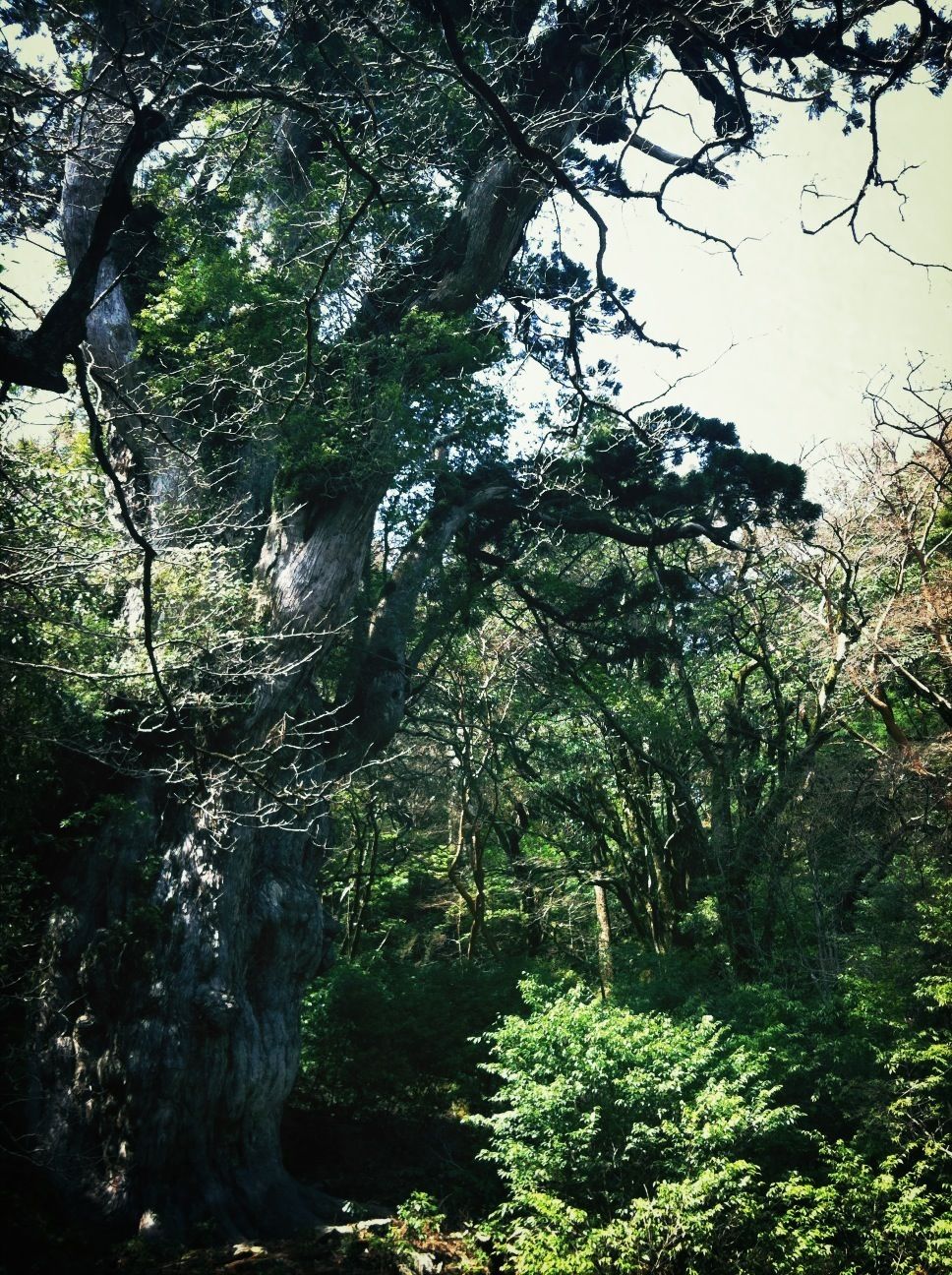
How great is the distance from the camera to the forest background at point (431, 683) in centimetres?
594

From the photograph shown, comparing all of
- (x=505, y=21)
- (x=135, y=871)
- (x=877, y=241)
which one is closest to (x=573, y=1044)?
(x=135, y=871)

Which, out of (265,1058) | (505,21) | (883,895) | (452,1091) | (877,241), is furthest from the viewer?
(452,1091)

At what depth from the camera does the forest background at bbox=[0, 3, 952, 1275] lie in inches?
234

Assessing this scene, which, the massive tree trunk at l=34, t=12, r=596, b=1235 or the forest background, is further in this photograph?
the massive tree trunk at l=34, t=12, r=596, b=1235

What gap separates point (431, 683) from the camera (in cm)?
1522

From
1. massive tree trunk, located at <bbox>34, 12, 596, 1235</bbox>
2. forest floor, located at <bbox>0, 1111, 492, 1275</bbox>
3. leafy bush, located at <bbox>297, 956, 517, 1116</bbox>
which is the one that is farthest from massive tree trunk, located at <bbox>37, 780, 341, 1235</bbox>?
leafy bush, located at <bbox>297, 956, 517, 1116</bbox>

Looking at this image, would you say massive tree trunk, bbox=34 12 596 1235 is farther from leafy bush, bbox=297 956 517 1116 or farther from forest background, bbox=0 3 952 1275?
leafy bush, bbox=297 956 517 1116

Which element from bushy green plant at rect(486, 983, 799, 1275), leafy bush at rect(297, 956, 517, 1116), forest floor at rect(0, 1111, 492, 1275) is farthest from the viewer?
leafy bush at rect(297, 956, 517, 1116)

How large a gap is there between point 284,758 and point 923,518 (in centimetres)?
1012

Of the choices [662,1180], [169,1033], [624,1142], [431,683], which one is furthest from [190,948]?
[431,683]

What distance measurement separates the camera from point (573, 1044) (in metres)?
7.51

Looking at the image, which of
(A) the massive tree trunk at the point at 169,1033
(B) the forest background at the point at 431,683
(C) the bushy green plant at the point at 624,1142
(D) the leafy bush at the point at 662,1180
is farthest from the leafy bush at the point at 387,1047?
(D) the leafy bush at the point at 662,1180

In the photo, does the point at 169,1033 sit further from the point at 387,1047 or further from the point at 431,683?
the point at 431,683

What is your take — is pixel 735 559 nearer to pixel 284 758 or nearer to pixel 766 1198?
pixel 284 758
